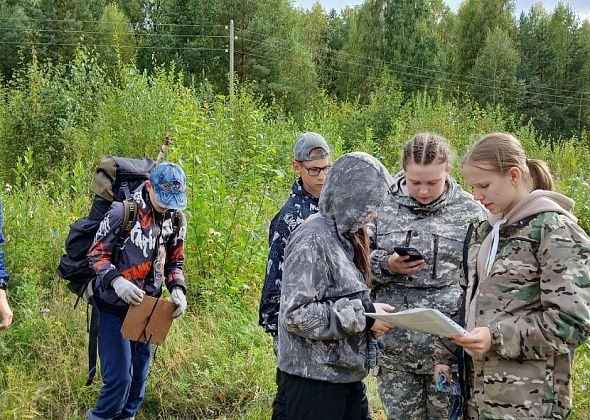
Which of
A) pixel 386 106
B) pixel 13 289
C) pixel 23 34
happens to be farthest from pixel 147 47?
pixel 13 289

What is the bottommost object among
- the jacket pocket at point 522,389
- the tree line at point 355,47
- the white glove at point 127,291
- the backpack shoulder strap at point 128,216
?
the white glove at point 127,291

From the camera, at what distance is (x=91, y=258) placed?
10.8 ft

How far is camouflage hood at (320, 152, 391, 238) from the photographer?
7.35 feet

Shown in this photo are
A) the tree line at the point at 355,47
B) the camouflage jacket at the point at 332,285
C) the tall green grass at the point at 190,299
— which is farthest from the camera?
the tree line at the point at 355,47

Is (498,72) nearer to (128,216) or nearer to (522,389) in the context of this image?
(128,216)

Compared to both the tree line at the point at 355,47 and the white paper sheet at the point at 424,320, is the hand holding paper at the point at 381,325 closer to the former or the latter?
the white paper sheet at the point at 424,320

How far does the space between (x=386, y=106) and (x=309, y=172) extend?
13033 mm

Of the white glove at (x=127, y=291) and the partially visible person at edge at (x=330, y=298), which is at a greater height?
the partially visible person at edge at (x=330, y=298)

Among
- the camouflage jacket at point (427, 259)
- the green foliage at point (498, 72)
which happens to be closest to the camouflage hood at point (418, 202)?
the camouflage jacket at point (427, 259)

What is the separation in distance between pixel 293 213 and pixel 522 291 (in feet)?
3.79

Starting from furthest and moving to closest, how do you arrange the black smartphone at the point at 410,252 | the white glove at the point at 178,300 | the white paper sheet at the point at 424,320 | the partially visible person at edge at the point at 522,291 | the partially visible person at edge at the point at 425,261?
the white glove at the point at 178,300, the partially visible person at edge at the point at 425,261, the black smartphone at the point at 410,252, the partially visible person at edge at the point at 522,291, the white paper sheet at the point at 424,320

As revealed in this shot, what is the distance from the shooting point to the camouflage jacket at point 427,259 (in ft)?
9.23

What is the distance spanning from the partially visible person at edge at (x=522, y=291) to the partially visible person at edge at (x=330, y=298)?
376 millimetres

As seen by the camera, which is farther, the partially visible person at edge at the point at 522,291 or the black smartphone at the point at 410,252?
the black smartphone at the point at 410,252
